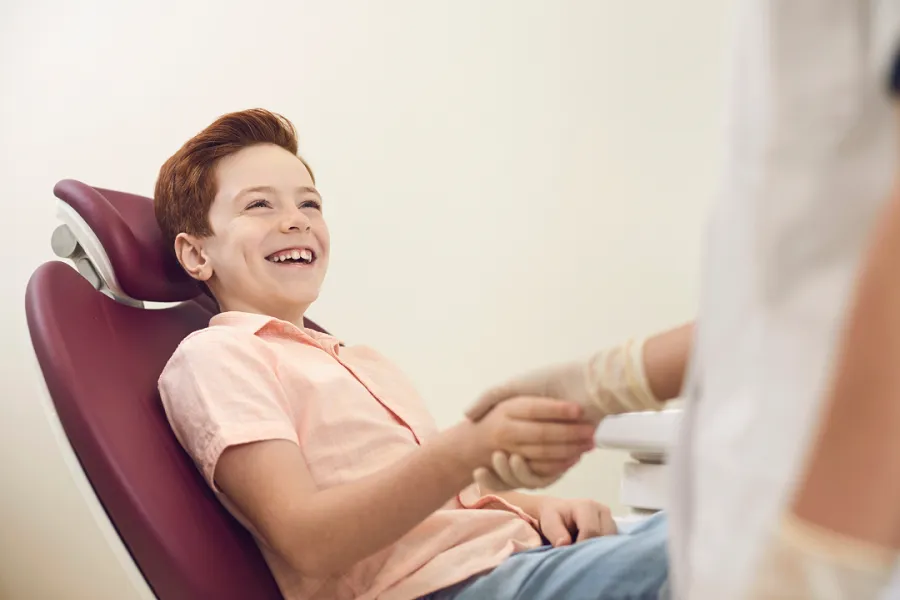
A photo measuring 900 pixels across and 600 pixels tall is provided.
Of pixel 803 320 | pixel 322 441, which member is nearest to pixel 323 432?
pixel 322 441

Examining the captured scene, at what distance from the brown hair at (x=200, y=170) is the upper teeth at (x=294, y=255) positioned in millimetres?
107

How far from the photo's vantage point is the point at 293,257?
1.20 meters

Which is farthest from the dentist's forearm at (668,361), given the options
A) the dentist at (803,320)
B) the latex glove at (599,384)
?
the dentist at (803,320)

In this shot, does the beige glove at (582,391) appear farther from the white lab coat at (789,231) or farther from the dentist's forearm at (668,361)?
the white lab coat at (789,231)

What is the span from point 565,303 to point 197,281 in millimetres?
773

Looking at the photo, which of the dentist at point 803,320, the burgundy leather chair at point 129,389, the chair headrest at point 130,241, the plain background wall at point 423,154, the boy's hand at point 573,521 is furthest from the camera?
the plain background wall at point 423,154

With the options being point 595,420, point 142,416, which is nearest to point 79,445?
point 142,416

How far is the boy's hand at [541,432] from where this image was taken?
0.64 meters

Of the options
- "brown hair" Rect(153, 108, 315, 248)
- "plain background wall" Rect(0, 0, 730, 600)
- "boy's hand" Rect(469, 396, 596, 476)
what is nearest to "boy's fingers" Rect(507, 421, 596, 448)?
"boy's hand" Rect(469, 396, 596, 476)

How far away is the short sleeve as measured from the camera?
2.83ft

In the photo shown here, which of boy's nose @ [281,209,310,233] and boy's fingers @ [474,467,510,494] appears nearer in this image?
boy's fingers @ [474,467,510,494]

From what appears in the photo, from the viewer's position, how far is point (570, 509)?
3.38 feet

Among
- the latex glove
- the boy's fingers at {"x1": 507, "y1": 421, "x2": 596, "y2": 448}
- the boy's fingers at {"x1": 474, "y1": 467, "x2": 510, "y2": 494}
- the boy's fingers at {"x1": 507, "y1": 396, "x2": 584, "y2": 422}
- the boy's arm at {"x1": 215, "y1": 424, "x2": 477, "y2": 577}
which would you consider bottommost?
the boy's arm at {"x1": 215, "y1": 424, "x2": 477, "y2": 577}

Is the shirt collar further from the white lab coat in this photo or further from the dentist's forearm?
the white lab coat
